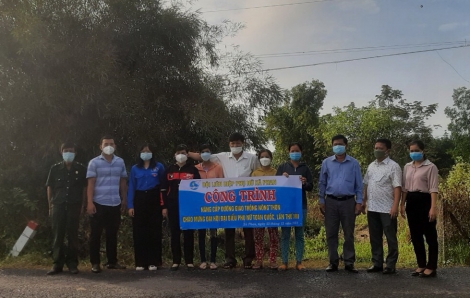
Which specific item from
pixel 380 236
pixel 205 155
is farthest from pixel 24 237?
pixel 380 236

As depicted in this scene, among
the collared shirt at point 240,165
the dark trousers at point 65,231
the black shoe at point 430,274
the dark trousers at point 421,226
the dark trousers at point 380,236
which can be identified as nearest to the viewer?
the black shoe at point 430,274

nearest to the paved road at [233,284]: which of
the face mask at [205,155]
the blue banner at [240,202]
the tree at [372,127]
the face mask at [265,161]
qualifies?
the blue banner at [240,202]

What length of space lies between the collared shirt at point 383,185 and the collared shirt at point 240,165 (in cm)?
167

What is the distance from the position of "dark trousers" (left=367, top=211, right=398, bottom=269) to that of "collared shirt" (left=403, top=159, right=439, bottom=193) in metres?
0.52

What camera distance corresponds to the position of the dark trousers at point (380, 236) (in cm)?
638

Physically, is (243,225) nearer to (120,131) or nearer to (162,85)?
(120,131)

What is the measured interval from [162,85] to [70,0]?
283cm

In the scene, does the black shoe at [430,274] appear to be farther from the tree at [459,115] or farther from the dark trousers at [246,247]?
the tree at [459,115]

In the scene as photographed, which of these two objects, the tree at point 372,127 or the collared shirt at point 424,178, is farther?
the tree at point 372,127

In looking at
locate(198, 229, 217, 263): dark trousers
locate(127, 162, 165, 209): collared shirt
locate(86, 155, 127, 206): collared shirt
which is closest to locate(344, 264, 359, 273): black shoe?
locate(198, 229, 217, 263): dark trousers

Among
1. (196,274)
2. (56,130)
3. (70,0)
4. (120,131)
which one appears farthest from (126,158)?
(196,274)

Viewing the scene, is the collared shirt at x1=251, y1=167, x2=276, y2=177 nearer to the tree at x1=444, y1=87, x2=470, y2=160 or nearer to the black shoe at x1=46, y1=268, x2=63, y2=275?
the black shoe at x1=46, y1=268, x2=63, y2=275

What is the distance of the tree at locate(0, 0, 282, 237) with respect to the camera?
354 inches

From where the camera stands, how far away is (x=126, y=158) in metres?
10.9
